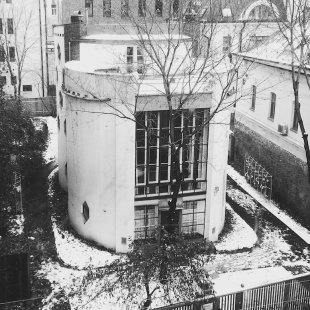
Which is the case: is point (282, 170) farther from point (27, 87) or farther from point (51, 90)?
point (27, 87)

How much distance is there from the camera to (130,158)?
1820 centimetres

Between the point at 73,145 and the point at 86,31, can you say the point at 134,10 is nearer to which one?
the point at 86,31

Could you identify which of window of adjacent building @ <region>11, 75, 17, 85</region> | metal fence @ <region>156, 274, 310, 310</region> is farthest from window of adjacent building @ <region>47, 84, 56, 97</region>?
metal fence @ <region>156, 274, 310, 310</region>

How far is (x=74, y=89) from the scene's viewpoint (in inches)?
743

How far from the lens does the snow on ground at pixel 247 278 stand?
50.6 ft

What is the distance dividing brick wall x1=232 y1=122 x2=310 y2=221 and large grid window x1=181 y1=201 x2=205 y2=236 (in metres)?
5.67

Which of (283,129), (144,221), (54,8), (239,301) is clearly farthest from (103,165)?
(54,8)

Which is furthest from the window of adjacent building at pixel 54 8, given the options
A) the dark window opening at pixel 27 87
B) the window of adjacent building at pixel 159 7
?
the window of adjacent building at pixel 159 7

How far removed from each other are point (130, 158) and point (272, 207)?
924 centimetres

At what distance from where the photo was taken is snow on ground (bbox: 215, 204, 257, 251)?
1970 cm

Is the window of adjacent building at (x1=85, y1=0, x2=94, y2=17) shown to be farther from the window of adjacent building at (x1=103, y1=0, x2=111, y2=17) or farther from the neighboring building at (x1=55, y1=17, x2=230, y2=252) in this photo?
the neighboring building at (x1=55, y1=17, x2=230, y2=252)

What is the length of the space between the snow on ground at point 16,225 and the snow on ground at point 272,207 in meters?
11.9

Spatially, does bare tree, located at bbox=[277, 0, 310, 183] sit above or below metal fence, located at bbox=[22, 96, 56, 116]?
above

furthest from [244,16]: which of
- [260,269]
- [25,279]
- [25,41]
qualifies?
[25,279]
